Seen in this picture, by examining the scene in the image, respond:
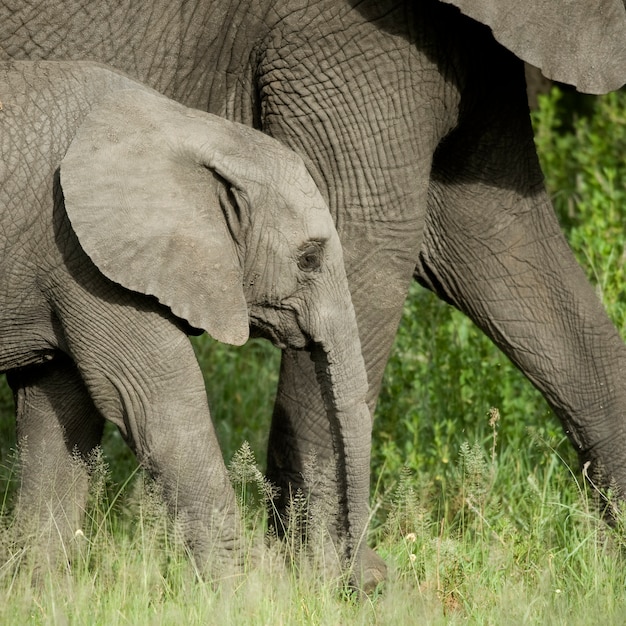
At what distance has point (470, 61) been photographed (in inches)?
168

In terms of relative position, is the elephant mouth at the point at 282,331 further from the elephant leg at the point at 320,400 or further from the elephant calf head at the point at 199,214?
the elephant leg at the point at 320,400

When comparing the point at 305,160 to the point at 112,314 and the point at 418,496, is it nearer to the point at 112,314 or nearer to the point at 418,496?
the point at 112,314

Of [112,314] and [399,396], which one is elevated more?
[112,314]

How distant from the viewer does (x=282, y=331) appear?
396 centimetres

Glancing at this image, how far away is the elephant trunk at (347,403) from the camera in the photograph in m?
3.92

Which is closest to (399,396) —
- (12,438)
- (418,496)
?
(418,496)

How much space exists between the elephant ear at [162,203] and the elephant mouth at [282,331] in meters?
0.17

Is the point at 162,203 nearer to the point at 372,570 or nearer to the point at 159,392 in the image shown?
the point at 159,392

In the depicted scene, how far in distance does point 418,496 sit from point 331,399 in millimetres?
1197

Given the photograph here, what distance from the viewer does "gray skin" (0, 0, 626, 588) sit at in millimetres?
4156

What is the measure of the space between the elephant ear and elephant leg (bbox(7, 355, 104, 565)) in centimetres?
62

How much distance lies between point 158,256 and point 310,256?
400 millimetres

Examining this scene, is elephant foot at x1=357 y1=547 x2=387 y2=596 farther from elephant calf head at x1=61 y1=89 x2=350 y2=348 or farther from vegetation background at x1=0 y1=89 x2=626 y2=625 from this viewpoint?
elephant calf head at x1=61 y1=89 x2=350 y2=348

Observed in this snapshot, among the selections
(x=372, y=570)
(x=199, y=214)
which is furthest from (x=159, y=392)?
(x=372, y=570)
